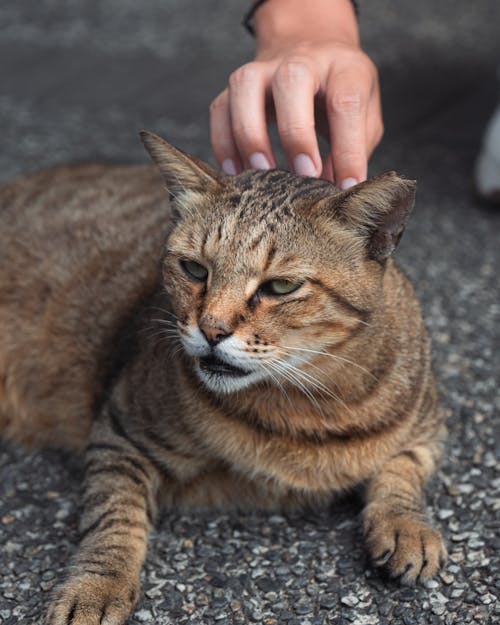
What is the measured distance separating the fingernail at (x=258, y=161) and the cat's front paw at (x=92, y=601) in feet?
3.82

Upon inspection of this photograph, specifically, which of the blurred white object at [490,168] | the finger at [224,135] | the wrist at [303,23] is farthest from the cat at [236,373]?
the blurred white object at [490,168]

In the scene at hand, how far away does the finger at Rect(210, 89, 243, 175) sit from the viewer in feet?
7.86

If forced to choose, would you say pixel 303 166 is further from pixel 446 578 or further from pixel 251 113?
pixel 446 578

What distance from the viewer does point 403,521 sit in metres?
2.21

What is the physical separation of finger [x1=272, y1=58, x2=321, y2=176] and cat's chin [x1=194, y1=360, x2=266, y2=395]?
628 millimetres

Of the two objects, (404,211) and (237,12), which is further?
(237,12)

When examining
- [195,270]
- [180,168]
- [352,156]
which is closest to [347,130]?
[352,156]

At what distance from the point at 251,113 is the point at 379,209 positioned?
514 mm

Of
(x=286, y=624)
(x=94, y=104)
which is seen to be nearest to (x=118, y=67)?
(x=94, y=104)

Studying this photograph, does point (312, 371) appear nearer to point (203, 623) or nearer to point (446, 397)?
point (203, 623)

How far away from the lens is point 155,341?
2.41 meters

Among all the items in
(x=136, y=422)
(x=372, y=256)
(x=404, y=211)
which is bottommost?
(x=136, y=422)

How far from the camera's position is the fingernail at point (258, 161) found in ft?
7.53

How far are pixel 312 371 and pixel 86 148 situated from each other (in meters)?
3.51
